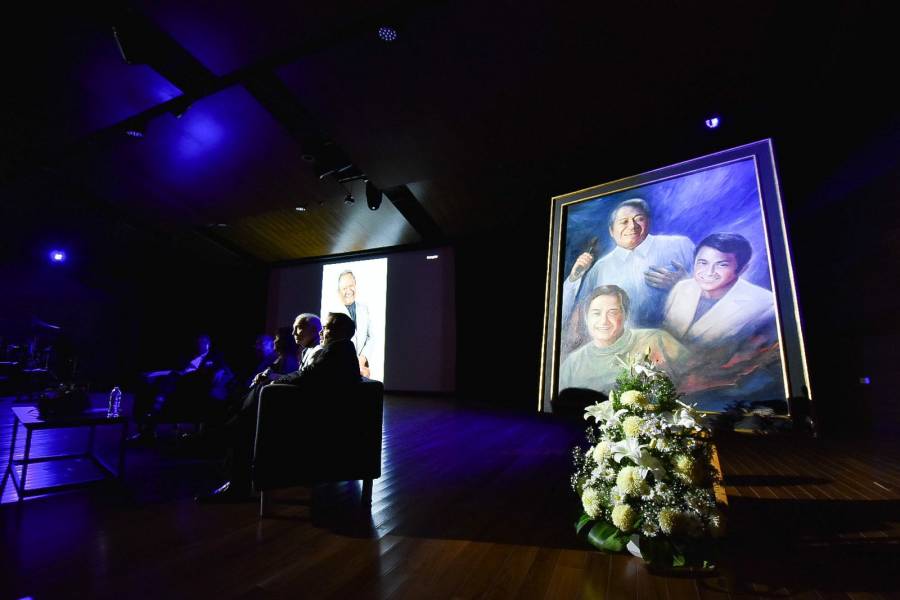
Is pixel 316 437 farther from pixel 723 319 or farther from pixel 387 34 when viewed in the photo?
pixel 387 34

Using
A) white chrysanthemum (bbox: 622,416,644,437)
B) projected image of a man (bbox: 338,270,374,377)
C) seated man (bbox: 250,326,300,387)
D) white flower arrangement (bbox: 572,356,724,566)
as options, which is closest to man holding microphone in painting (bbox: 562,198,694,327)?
white flower arrangement (bbox: 572,356,724,566)

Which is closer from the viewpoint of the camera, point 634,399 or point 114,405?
point 634,399

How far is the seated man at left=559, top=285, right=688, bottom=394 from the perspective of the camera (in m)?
2.36

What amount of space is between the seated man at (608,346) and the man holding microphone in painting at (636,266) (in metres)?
0.06

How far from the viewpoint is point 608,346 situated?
2.57 metres

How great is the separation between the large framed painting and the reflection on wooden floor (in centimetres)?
68

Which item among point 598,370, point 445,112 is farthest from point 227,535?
point 445,112

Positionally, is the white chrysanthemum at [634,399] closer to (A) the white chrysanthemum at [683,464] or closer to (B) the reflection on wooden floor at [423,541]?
(A) the white chrysanthemum at [683,464]

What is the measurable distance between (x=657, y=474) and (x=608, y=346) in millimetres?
1075

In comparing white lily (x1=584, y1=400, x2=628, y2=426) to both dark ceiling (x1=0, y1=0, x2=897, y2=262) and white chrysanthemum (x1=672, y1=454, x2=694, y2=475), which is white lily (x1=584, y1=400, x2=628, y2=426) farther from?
dark ceiling (x1=0, y1=0, x2=897, y2=262)

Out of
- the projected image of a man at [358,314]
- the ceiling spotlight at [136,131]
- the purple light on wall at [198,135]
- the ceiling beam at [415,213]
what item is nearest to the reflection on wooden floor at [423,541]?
the purple light on wall at [198,135]

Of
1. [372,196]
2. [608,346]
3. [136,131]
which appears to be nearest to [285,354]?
[608,346]

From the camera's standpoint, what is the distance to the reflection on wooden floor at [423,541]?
4.89 feet

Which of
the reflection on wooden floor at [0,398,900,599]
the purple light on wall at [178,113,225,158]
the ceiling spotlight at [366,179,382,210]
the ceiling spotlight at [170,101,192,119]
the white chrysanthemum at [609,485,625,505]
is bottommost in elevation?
the reflection on wooden floor at [0,398,900,599]
